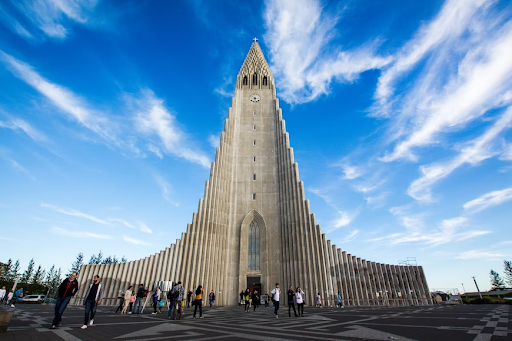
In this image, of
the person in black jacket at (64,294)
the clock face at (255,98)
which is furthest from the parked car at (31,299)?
the clock face at (255,98)

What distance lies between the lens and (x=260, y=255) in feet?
89.0

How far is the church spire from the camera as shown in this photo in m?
39.2

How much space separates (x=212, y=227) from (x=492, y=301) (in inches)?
1205

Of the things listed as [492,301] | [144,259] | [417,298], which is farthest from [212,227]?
[492,301]

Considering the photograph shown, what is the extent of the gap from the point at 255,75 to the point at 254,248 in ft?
90.9

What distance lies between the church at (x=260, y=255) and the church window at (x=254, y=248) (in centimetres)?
11

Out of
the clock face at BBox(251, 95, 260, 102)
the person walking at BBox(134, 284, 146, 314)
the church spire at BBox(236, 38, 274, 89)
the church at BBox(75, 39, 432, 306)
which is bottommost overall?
the person walking at BBox(134, 284, 146, 314)

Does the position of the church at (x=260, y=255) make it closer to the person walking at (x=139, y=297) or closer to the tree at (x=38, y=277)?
the person walking at (x=139, y=297)

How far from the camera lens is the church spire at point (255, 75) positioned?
3919 centimetres

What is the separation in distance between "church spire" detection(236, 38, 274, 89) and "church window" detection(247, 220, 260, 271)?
73.4 ft

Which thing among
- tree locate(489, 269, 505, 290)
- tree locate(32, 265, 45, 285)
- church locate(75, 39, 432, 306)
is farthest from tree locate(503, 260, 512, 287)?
tree locate(32, 265, 45, 285)

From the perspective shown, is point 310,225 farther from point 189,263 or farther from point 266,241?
point 189,263

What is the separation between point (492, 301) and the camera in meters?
25.8

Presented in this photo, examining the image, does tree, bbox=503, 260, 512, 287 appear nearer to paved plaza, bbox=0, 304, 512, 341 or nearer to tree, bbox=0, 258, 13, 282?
paved plaza, bbox=0, 304, 512, 341
